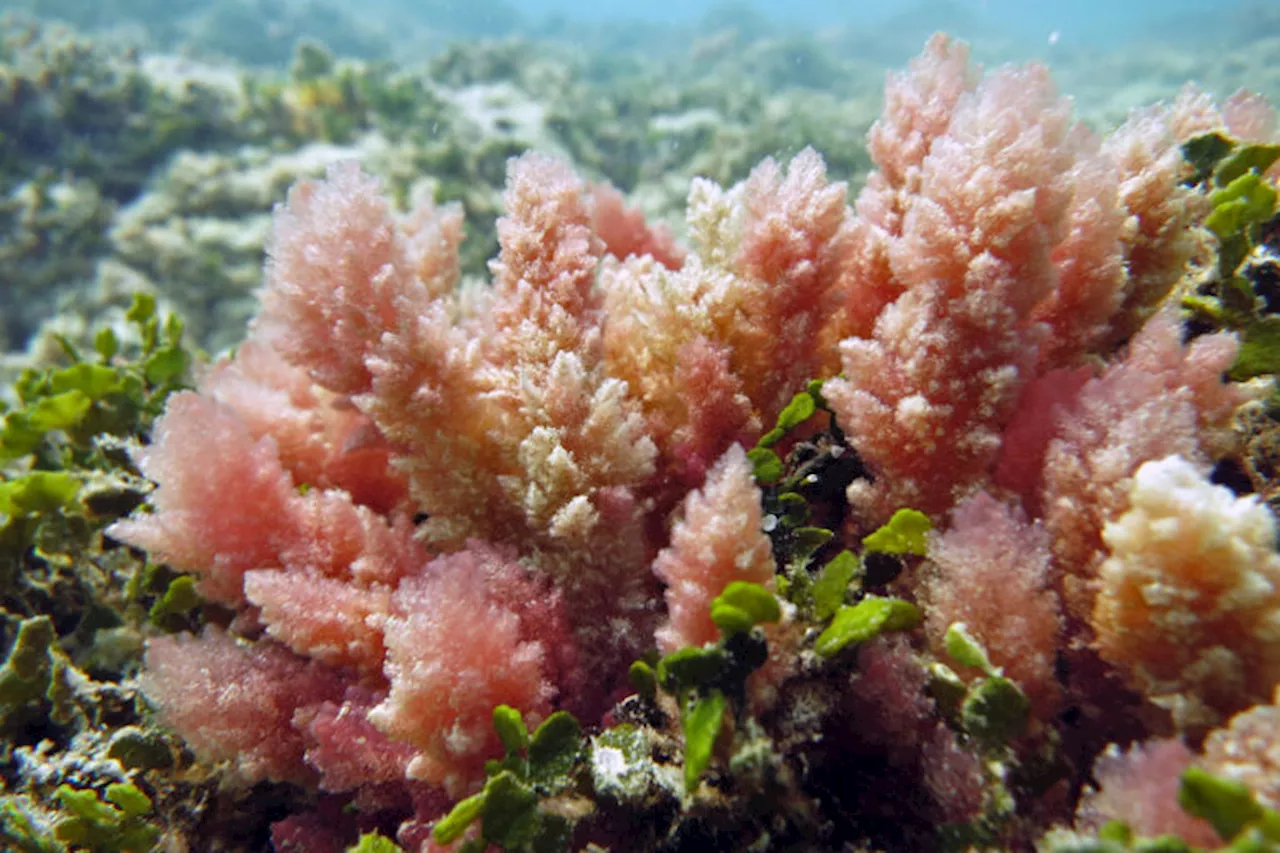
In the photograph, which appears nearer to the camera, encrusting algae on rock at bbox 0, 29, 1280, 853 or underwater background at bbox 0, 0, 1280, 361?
encrusting algae on rock at bbox 0, 29, 1280, 853

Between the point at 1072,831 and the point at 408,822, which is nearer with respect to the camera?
the point at 1072,831

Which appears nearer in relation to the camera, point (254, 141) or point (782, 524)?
point (782, 524)

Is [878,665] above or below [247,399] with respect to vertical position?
below

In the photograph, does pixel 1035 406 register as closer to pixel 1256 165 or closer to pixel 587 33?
pixel 1256 165

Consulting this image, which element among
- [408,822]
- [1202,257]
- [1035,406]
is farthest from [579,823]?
[1202,257]

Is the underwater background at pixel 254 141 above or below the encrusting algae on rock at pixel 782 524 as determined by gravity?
below

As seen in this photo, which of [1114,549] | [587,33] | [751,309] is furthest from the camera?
[587,33]

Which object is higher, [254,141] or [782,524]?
[782,524]

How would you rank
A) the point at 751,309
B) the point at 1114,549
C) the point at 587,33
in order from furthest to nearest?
1. the point at 587,33
2. the point at 751,309
3. the point at 1114,549

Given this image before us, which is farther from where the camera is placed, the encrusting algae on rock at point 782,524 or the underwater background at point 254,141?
the underwater background at point 254,141

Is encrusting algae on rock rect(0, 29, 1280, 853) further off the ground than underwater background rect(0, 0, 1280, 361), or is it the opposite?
encrusting algae on rock rect(0, 29, 1280, 853)
